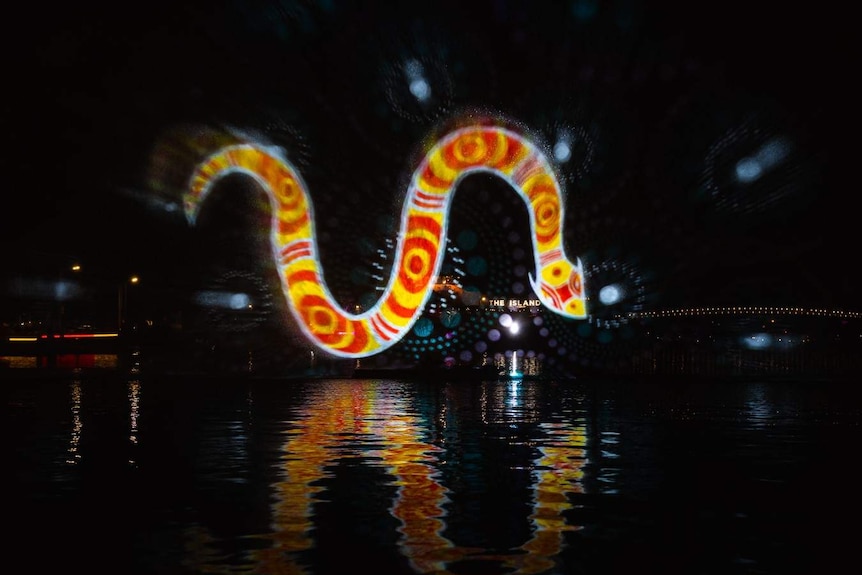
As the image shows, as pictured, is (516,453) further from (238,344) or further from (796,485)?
(238,344)

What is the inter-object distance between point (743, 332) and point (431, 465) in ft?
260

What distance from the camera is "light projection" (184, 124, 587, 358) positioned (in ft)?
139

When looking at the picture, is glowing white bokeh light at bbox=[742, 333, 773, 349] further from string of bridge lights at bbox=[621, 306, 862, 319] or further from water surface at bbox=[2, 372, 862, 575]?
water surface at bbox=[2, 372, 862, 575]

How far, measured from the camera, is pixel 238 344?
70125mm

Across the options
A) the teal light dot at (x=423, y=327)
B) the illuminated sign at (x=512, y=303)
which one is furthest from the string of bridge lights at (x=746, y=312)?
the illuminated sign at (x=512, y=303)

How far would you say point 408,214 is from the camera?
1673 inches

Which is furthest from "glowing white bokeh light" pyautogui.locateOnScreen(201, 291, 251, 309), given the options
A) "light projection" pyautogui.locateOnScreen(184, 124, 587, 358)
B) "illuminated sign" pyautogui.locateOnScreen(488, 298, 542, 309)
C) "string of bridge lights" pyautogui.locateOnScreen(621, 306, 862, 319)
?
"light projection" pyautogui.locateOnScreen(184, 124, 587, 358)

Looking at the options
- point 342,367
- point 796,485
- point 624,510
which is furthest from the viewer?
point 342,367

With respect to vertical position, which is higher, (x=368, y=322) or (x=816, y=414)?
(x=368, y=322)

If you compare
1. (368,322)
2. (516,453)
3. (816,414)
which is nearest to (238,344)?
(368,322)

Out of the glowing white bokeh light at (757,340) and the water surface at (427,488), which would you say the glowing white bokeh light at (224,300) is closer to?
the glowing white bokeh light at (757,340)

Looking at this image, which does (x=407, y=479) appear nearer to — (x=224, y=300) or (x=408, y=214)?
(x=408, y=214)

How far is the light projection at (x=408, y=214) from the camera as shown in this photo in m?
42.4

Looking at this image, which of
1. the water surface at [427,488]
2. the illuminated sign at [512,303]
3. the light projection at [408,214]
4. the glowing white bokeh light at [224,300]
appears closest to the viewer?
the water surface at [427,488]
